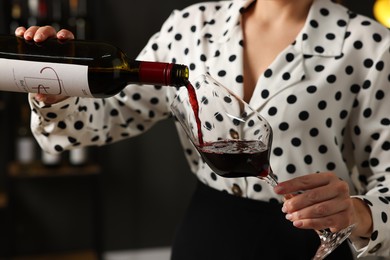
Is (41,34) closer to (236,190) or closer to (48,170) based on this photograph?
(236,190)

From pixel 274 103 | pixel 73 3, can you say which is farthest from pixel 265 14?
pixel 73 3

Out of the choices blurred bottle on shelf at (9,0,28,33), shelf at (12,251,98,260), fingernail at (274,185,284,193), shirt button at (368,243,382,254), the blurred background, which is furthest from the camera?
shelf at (12,251,98,260)

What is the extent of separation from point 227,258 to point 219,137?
0.45 m

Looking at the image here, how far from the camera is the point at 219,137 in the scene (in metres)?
1.00

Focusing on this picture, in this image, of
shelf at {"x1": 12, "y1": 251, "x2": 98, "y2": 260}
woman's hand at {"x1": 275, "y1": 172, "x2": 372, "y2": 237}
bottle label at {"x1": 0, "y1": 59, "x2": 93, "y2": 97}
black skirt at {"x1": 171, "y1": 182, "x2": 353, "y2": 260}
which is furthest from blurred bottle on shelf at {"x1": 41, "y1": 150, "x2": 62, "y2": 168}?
woman's hand at {"x1": 275, "y1": 172, "x2": 372, "y2": 237}

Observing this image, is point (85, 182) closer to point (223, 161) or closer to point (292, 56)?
point (292, 56)

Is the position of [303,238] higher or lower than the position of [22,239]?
higher

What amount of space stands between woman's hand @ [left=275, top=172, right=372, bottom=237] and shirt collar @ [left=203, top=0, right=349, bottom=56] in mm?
459

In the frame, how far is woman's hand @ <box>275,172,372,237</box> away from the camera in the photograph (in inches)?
37.4

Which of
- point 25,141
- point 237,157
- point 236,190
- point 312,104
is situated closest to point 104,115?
point 236,190

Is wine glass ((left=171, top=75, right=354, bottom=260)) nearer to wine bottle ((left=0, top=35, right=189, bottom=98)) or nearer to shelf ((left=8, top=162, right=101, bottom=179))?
wine bottle ((left=0, top=35, right=189, bottom=98))

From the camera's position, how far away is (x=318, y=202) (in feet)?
3.18

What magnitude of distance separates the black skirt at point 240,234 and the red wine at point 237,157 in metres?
0.37

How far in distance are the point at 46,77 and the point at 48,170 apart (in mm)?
2459
